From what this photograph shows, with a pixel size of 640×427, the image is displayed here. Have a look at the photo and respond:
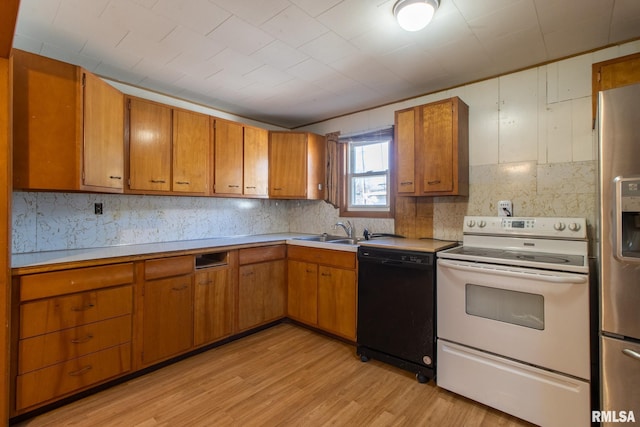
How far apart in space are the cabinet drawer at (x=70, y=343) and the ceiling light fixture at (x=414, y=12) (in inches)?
105

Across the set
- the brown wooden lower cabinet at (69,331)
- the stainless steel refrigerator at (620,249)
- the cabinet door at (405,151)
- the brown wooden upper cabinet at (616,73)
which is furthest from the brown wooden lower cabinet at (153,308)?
the brown wooden upper cabinet at (616,73)

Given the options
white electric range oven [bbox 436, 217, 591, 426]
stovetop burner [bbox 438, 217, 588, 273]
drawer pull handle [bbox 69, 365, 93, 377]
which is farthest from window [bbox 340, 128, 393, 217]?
drawer pull handle [bbox 69, 365, 93, 377]

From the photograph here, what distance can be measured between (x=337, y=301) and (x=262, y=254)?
2.95ft

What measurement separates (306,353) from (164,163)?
212 cm

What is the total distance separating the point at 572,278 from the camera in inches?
64.4

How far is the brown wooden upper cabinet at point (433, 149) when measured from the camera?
2.46 m

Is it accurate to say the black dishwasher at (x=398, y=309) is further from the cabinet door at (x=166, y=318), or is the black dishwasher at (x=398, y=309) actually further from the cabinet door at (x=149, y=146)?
the cabinet door at (x=149, y=146)

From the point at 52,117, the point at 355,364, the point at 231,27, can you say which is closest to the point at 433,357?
the point at 355,364

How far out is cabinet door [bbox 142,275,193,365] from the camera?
2268mm

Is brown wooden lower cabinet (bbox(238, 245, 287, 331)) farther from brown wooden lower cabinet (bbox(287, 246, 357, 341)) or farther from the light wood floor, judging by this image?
the light wood floor

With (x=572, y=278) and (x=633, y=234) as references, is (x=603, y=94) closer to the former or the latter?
(x=633, y=234)

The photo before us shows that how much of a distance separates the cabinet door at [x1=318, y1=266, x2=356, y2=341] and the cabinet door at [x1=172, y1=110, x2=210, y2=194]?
4.84 ft

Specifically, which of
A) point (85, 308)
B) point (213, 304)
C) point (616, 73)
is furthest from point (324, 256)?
point (616, 73)

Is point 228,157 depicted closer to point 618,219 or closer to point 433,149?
point 433,149
